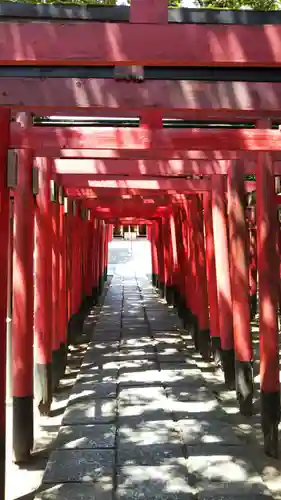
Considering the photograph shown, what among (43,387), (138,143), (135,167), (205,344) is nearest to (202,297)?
(205,344)

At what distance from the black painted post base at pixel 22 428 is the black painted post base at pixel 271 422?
227cm

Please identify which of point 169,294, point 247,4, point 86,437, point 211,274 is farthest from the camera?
point 169,294

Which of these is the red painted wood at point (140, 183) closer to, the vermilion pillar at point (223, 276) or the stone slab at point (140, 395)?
the vermilion pillar at point (223, 276)

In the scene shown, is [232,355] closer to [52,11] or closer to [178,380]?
[178,380]

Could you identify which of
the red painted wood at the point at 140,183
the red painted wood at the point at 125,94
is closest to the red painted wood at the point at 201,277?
the red painted wood at the point at 140,183

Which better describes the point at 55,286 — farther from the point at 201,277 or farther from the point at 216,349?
the point at 216,349

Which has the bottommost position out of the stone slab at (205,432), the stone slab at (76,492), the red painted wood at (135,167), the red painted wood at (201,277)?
the stone slab at (76,492)

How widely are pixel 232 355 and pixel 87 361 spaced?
2319mm

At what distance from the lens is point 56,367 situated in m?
6.65

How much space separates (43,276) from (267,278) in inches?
100

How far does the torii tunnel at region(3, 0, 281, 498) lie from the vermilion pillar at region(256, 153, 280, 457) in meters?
0.01

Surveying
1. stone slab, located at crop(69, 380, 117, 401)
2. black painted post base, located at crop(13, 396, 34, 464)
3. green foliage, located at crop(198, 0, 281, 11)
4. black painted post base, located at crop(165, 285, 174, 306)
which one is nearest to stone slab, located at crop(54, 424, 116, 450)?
black painted post base, located at crop(13, 396, 34, 464)

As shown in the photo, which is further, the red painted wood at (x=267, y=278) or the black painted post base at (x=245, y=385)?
the black painted post base at (x=245, y=385)

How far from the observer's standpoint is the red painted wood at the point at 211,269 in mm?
7074
